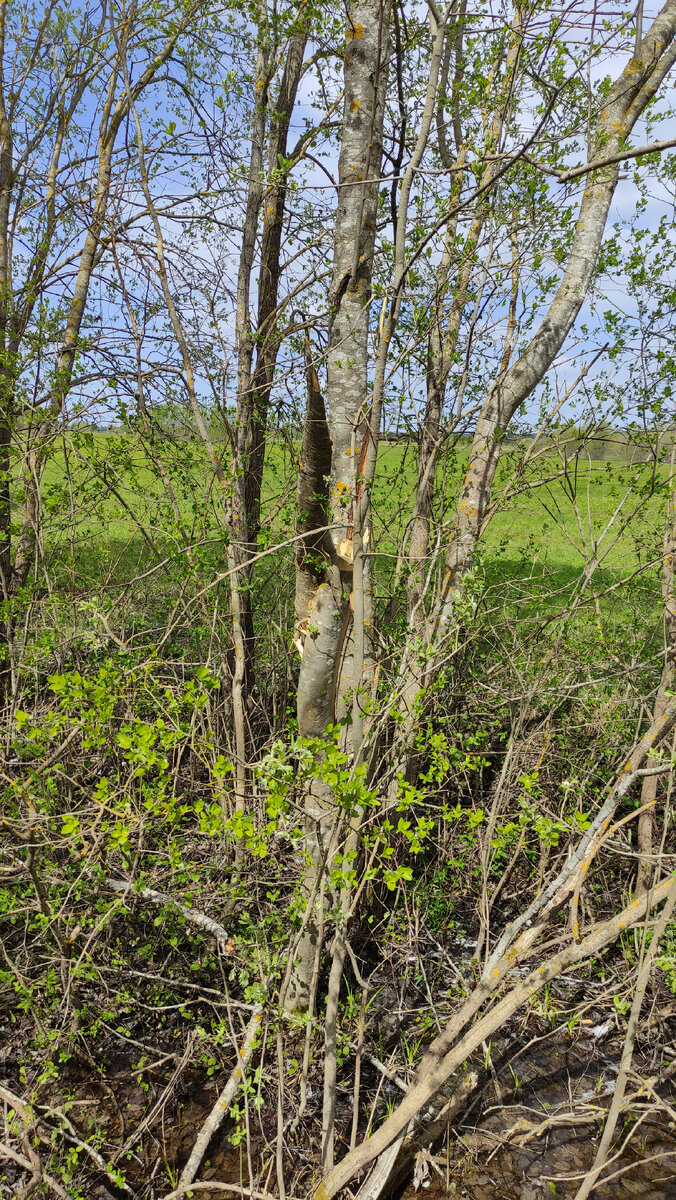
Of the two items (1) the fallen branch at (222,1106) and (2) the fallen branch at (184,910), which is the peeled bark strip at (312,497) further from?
(1) the fallen branch at (222,1106)

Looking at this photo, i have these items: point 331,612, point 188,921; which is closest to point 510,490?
point 331,612

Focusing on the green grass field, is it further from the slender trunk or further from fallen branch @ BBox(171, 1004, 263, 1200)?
fallen branch @ BBox(171, 1004, 263, 1200)

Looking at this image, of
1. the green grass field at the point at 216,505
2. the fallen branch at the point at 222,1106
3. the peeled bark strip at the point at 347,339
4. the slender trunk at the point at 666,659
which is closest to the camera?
the fallen branch at the point at 222,1106

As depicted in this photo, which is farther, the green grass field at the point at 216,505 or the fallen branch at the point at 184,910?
the green grass field at the point at 216,505

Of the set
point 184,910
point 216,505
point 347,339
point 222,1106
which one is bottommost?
point 222,1106

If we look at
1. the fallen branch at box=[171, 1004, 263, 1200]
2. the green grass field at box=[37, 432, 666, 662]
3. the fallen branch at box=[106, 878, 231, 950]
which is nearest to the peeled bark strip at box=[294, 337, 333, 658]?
the green grass field at box=[37, 432, 666, 662]

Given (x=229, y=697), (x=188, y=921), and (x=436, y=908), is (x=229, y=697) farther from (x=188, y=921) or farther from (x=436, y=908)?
(x=436, y=908)

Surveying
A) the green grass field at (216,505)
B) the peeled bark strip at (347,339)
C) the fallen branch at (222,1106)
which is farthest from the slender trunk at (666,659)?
the fallen branch at (222,1106)

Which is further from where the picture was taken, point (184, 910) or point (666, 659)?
point (666, 659)

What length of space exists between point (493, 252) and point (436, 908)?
3768 millimetres

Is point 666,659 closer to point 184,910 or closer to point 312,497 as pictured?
point 312,497

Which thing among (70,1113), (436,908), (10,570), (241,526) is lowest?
(70,1113)

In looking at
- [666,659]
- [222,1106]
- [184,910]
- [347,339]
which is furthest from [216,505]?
[222,1106]

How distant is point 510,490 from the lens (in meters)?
4.09
